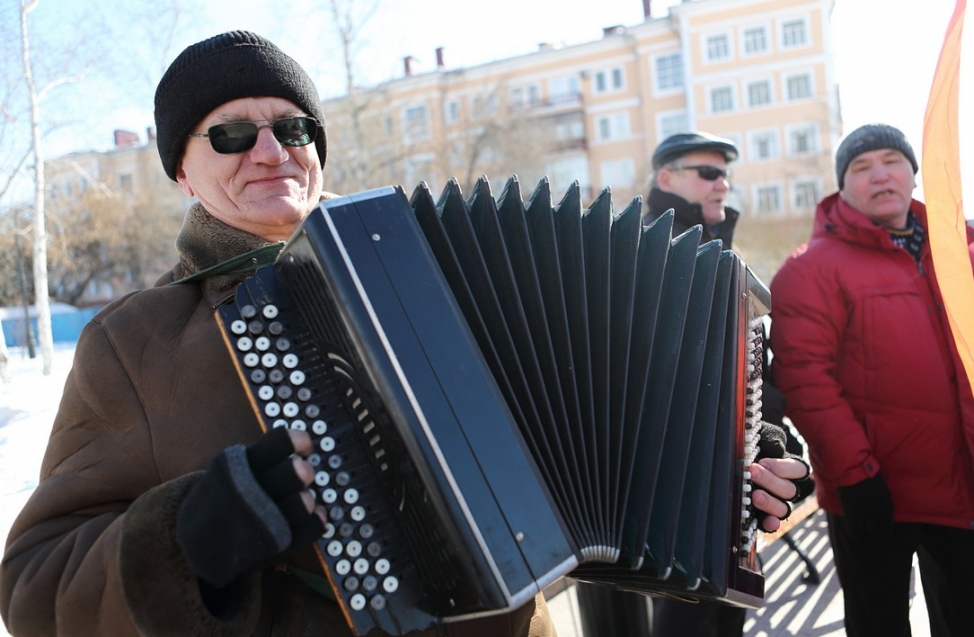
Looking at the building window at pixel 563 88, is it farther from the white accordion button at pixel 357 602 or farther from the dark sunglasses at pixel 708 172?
the white accordion button at pixel 357 602

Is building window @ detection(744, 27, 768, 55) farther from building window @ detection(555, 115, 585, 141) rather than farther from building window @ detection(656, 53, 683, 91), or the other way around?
building window @ detection(555, 115, 585, 141)

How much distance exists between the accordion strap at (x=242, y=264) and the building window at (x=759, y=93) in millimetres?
35916

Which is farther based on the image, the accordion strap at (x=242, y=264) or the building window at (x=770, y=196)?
the building window at (x=770, y=196)

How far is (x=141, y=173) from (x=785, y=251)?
80.7 feet

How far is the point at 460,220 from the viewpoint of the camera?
4.27ft

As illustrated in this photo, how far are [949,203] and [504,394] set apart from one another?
1438mm

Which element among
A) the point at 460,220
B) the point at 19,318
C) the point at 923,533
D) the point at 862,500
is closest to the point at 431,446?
the point at 460,220

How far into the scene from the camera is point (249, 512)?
1036 millimetres

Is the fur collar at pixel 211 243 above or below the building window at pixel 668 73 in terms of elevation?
below

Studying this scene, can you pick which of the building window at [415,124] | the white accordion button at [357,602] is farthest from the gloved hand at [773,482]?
the building window at [415,124]

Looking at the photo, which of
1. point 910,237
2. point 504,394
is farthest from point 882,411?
point 504,394

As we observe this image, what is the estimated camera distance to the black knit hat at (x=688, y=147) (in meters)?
3.01

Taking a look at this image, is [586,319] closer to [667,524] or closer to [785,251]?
[667,524]

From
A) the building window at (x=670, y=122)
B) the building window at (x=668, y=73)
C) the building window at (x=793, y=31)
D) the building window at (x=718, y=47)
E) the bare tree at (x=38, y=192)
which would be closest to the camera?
the bare tree at (x=38, y=192)
